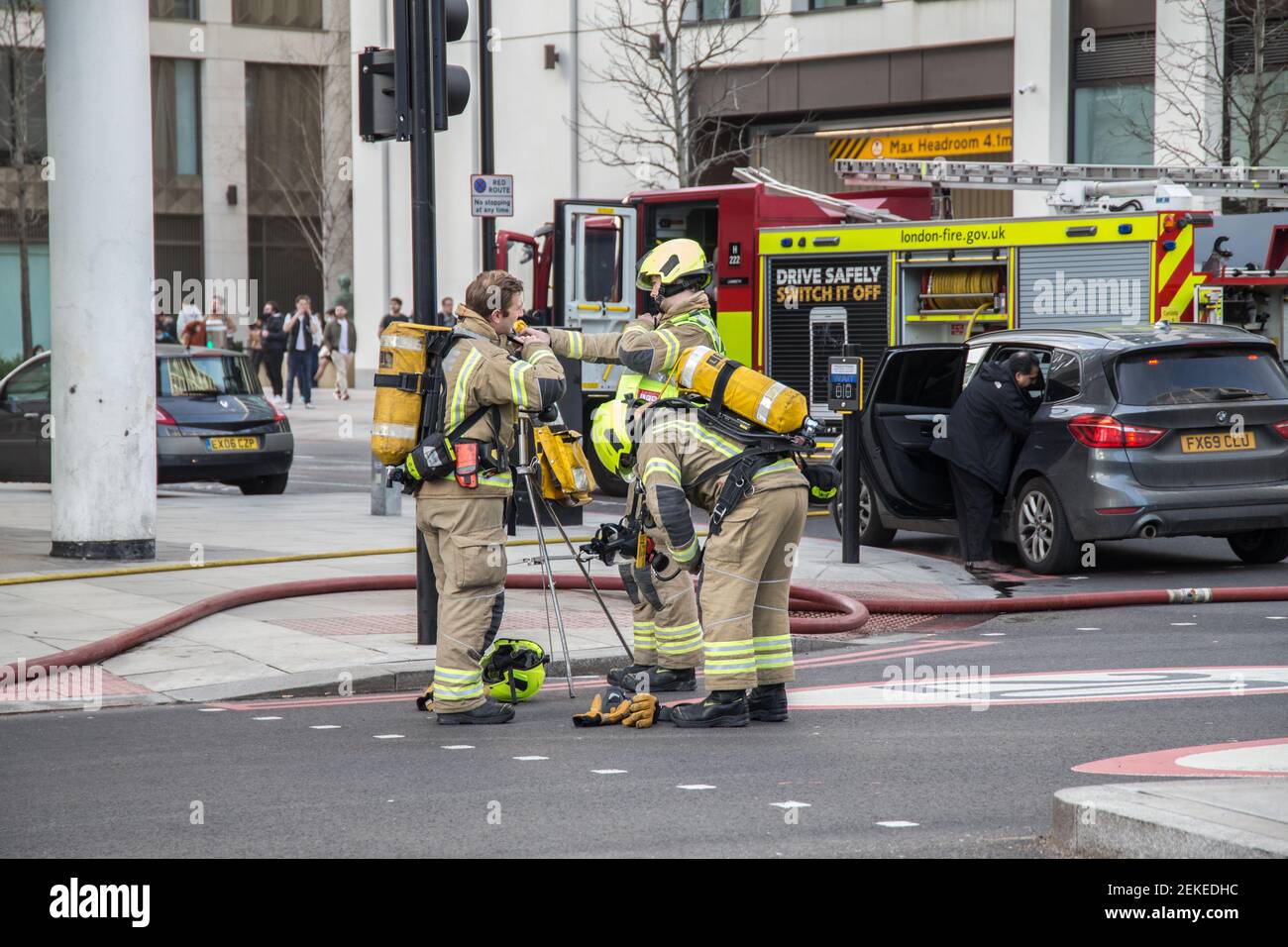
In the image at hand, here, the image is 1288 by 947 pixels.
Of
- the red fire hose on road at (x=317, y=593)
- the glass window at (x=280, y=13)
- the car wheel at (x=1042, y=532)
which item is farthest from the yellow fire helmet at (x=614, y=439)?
the glass window at (x=280, y=13)

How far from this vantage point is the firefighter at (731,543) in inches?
306

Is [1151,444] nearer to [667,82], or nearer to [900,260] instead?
[900,260]

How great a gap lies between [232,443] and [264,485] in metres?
0.96

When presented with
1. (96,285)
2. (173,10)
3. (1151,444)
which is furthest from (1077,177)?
(173,10)

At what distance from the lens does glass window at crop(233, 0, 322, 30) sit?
2024 inches

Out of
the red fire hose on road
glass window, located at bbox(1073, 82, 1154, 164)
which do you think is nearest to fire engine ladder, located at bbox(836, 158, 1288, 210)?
the red fire hose on road

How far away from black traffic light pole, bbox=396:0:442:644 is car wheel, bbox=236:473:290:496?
32.7 ft

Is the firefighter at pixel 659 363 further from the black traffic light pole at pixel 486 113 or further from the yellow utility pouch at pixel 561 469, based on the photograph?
the black traffic light pole at pixel 486 113

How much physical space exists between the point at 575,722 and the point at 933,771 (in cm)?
175

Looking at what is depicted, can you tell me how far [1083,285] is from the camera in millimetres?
16281

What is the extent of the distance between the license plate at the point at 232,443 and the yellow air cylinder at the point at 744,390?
1145 cm

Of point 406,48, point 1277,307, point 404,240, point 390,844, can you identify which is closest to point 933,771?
point 390,844

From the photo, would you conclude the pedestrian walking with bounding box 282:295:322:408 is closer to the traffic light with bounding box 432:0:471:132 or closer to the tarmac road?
the traffic light with bounding box 432:0:471:132
